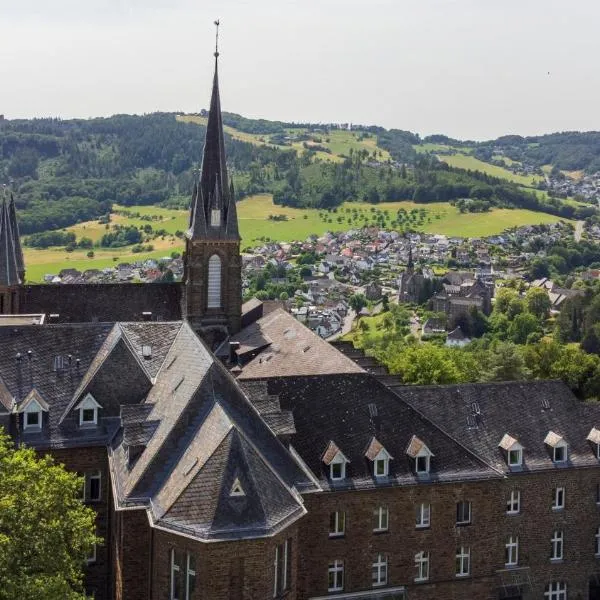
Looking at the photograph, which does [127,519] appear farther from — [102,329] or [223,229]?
[223,229]

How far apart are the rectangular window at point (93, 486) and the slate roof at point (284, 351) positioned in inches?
474

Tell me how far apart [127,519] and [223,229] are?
41402 mm

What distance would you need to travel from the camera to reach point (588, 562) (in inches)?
1912

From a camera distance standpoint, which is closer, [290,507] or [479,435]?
[290,507]

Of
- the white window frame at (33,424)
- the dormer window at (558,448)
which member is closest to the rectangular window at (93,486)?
the white window frame at (33,424)

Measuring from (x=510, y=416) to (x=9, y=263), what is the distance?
40.5 meters

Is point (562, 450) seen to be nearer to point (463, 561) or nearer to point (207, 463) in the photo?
point (463, 561)

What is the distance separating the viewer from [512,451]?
46812 mm

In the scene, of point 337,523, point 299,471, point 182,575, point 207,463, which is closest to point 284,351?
point 337,523

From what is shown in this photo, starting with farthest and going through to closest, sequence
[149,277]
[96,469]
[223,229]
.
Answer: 1. [149,277]
2. [223,229]
3. [96,469]

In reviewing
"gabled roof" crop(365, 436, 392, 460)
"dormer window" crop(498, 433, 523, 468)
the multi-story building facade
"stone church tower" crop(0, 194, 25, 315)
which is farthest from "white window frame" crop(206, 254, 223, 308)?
"gabled roof" crop(365, 436, 392, 460)

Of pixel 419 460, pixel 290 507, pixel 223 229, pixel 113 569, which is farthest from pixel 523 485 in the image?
pixel 223 229

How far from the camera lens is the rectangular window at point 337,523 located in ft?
136

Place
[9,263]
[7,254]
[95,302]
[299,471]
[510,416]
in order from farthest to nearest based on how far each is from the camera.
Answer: [7,254], [9,263], [95,302], [510,416], [299,471]
